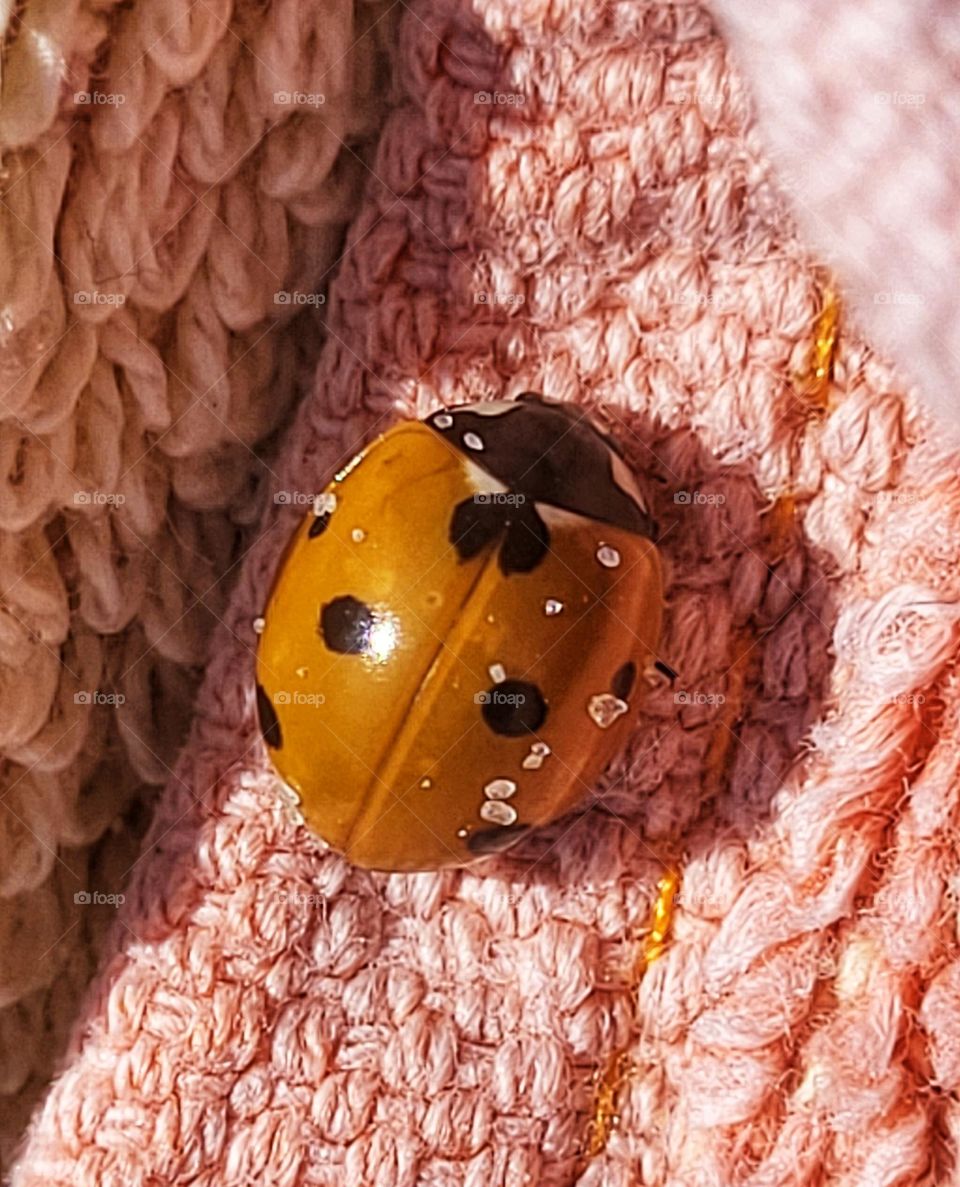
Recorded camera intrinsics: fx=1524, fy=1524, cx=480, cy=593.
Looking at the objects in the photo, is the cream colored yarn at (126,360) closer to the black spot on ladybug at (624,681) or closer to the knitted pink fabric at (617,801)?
the knitted pink fabric at (617,801)

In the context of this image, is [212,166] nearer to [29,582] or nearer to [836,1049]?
[29,582]

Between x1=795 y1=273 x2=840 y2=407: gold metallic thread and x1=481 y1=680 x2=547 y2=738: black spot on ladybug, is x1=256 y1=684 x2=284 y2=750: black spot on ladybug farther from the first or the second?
x1=795 y1=273 x2=840 y2=407: gold metallic thread

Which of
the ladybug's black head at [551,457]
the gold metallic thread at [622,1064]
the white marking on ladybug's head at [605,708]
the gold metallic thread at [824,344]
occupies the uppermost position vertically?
the gold metallic thread at [824,344]

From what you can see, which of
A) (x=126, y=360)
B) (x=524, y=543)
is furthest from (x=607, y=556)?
(x=126, y=360)

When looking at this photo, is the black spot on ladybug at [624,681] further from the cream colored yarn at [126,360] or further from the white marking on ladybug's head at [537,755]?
the cream colored yarn at [126,360]

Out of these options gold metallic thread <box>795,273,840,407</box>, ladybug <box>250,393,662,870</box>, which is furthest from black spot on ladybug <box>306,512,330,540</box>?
gold metallic thread <box>795,273,840,407</box>

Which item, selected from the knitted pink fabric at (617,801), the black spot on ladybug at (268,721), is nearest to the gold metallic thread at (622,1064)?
the knitted pink fabric at (617,801)

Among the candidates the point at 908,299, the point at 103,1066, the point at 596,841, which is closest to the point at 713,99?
the point at 908,299

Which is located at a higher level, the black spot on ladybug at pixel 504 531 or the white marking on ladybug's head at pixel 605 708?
the black spot on ladybug at pixel 504 531
